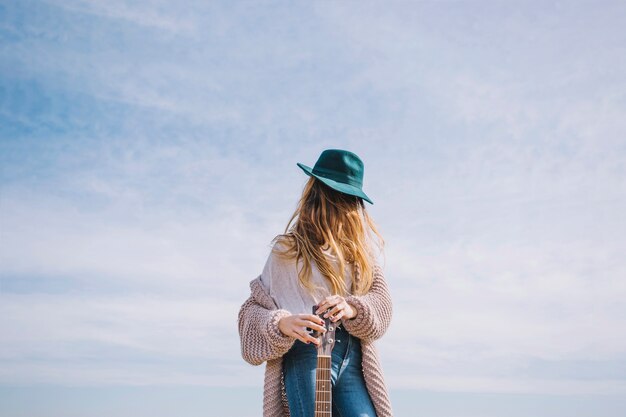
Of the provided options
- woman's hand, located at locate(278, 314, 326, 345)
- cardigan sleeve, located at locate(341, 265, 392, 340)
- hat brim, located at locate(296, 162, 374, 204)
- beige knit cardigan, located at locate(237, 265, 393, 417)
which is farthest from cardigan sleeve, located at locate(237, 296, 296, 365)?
hat brim, located at locate(296, 162, 374, 204)

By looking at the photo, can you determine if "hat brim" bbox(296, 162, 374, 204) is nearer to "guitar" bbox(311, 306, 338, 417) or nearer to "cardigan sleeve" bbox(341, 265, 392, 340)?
"cardigan sleeve" bbox(341, 265, 392, 340)

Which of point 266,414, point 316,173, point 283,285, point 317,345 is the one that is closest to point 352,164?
point 316,173

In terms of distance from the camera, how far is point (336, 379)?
4730 millimetres

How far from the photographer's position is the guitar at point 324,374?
4.54m

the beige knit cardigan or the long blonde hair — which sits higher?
the long blonde hair

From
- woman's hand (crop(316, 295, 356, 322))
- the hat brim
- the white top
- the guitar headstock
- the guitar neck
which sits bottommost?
the guitar neck

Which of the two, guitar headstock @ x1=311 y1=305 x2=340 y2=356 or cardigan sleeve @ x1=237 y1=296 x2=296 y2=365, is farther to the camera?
cardigan sleeve @ x1=237 y1=296 x2=296 y2=365

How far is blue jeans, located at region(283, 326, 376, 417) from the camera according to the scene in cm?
470

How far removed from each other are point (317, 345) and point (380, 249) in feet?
3.31

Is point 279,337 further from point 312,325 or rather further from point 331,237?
point 331,237

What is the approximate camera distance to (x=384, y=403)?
4.94 m

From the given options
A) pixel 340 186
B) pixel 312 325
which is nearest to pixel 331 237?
pixel 340 186

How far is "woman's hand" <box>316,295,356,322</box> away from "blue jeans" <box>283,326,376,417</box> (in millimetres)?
239

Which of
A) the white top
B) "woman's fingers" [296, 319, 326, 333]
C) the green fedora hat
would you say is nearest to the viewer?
"woman's fingers" [296, 319, 326, 333]
